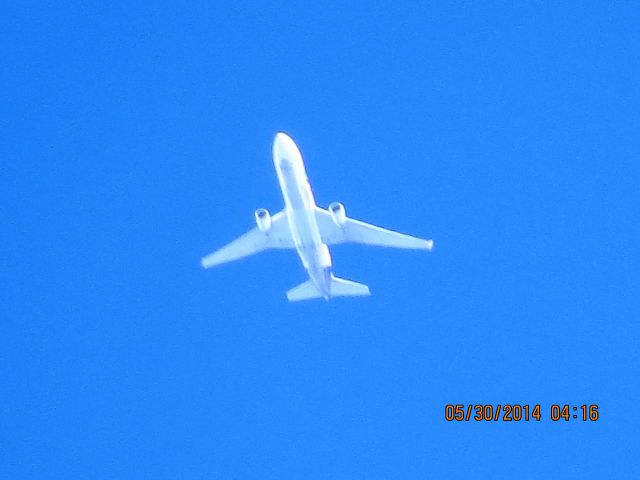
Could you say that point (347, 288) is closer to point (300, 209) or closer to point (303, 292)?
point (303, 292)

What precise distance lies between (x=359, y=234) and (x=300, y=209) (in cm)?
324

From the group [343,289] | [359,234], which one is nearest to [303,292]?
[343,289]

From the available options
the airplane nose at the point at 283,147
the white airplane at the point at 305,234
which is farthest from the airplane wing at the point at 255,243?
the airplane nose at the point at 283,147

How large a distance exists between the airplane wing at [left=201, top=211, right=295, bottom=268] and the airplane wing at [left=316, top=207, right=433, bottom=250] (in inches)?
65.4

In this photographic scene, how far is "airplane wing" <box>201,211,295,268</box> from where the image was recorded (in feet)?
155

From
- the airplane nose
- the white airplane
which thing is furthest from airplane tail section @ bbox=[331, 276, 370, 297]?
the airplane nose

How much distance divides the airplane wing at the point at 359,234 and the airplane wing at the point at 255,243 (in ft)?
5.45

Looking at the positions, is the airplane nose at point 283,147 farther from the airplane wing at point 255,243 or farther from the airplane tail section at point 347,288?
the airplane tail section at point 347,288

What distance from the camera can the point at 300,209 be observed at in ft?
147

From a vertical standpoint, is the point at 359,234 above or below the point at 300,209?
above

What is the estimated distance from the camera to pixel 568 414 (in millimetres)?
43625

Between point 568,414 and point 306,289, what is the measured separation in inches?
482

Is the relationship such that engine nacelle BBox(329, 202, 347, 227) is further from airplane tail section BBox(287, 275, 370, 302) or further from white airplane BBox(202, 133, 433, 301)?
airplane tail section BBox(287, 275, 370, 302)

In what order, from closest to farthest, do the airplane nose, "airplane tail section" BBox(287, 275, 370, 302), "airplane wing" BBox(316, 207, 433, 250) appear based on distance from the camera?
the airplane nose
"airplane wing" BBox(316, 207, 433, 250)
"airplane tail section" BBox(287, 275, 370, 302)
